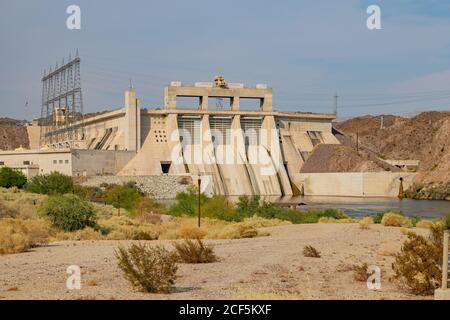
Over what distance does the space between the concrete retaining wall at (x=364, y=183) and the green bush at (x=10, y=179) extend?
3553 centimetres

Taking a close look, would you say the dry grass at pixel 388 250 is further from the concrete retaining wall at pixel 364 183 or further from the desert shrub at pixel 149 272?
the concrete retaining wall at pixel 364 183

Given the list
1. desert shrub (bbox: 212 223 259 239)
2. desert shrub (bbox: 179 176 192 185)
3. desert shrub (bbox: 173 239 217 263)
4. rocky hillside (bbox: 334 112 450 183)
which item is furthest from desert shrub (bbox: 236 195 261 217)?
rocky hillside (bbox: 334 112 450 183)

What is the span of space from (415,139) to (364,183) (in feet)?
168

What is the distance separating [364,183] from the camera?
70875 mm

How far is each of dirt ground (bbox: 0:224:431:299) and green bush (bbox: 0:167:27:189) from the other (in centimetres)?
3258

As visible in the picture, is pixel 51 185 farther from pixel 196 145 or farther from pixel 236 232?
pixel 196 145

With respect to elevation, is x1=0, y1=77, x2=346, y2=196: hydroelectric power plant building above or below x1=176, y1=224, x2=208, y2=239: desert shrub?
above

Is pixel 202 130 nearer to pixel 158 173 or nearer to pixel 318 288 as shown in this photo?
pixel 158 173

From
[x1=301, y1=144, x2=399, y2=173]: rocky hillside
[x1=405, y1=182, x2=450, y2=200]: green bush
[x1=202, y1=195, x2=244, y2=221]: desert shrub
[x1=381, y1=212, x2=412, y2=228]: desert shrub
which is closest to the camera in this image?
[x1=381, y1=212, x2=412, y2=228]: desert shrub

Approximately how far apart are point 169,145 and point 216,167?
6.09 metres

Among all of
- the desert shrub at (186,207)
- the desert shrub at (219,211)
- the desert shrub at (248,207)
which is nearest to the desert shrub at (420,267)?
the desert shrub at (219,211)

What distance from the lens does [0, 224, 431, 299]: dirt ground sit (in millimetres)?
11109

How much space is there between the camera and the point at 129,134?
76625 millimetres

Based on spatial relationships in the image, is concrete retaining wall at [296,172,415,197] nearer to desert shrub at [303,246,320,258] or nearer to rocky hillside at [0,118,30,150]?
desert shrub at [303,246,320,258]
